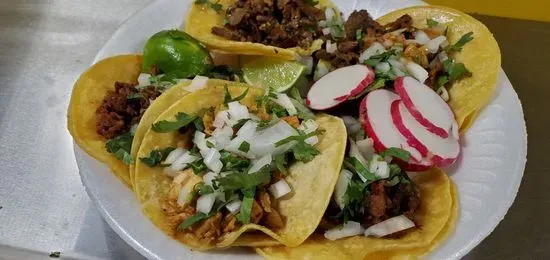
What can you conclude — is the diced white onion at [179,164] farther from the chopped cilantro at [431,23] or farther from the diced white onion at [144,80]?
the chopped cilantro at [431,23]

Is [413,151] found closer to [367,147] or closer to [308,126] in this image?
[367,147]

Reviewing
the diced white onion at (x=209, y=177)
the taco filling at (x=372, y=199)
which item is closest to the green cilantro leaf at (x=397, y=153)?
the taco filling at (x=372, y=199)

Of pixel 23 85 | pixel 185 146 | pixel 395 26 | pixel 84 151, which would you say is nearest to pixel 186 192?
pixel 185 146

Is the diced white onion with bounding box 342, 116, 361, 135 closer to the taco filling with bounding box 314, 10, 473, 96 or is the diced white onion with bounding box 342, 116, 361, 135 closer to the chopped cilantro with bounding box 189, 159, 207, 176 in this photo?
the taco filling with bounding box 314, 10, 473, 96

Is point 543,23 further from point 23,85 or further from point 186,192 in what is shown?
point 23,85

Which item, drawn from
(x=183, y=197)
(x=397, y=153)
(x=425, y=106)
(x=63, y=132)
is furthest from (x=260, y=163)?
(x=63, y=132)

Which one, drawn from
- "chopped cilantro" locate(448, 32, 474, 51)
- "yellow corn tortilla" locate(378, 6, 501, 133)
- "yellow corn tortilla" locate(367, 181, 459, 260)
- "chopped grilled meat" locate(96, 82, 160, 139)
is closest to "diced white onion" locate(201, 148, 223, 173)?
"chopped grilled meat" locate(96, 82, 160, 139)
